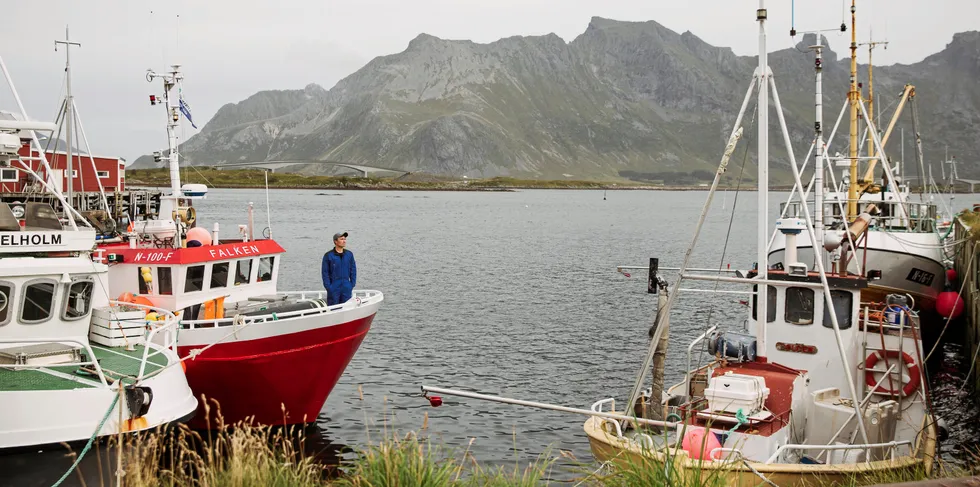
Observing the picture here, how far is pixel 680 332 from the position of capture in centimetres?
3544

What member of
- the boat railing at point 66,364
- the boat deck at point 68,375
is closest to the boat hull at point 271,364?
the boat deck at point 68,375

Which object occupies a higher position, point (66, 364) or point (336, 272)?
point (336, 272)

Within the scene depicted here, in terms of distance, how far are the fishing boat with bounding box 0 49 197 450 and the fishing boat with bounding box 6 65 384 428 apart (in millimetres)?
1986

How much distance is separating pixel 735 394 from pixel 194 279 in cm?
1321

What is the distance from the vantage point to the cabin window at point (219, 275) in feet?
69.5

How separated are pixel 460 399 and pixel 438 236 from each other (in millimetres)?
64536

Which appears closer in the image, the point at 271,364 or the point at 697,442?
the point at 697,442

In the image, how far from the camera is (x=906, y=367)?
18.2 m

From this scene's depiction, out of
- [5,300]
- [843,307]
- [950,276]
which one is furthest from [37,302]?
[950,276]

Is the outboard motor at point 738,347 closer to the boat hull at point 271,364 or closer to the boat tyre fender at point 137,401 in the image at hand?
the boat hull at point 271,364

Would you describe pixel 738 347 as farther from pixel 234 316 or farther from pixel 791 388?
pixel 234 316

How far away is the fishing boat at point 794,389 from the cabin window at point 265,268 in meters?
10.2

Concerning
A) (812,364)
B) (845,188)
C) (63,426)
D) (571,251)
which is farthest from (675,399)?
(571,251)

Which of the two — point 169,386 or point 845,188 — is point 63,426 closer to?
point 169,386
